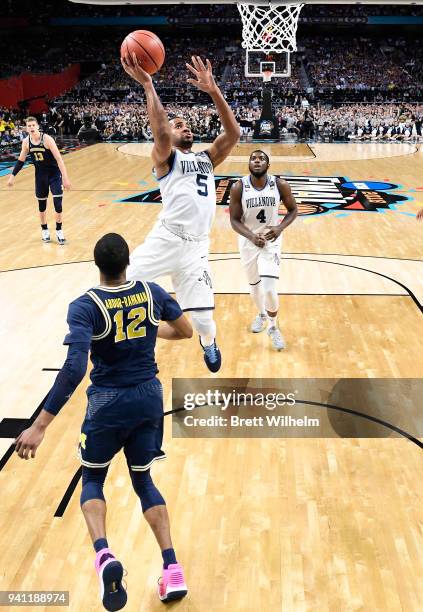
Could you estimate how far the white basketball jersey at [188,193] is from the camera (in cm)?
488

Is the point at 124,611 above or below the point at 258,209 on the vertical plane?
below

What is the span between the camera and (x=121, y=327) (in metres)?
2.86

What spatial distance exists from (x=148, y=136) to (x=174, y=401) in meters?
23.4

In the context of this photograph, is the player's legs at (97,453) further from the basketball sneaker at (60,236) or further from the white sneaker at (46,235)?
the white sneaker at (46,235)

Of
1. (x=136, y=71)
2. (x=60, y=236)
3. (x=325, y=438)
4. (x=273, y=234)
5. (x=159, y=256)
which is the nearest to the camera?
(x=136, y=71)

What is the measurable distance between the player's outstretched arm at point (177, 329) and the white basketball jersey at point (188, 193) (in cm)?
175

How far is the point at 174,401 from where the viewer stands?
5.07 metres

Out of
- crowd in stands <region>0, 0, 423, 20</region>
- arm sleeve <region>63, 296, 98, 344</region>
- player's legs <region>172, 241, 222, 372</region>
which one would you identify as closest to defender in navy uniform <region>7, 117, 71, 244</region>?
player's legs <region>172, 241, 222, 372</region>

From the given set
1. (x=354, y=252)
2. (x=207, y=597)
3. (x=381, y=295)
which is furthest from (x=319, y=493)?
(x=354, y=252)

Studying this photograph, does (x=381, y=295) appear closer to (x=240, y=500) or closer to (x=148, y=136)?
(x=240, y=500)

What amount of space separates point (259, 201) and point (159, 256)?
1.44 meters

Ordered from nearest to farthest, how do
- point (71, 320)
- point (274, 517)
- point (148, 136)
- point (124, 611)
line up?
point (71, 320) → point (124, 611) → point (274, 517) → point (148, 136)

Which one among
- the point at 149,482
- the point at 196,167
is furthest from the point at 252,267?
the point at 149,482

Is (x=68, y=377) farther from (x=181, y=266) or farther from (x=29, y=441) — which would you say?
(x=181, y=266)
